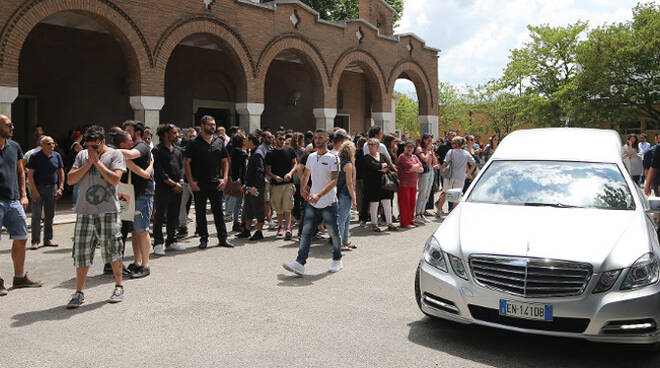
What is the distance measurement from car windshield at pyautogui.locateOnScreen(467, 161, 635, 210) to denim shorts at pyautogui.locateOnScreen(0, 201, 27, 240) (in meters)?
5.03

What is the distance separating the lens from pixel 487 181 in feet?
18.5

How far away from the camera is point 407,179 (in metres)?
10.9

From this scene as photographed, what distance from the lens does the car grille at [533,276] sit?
4016 millimetres

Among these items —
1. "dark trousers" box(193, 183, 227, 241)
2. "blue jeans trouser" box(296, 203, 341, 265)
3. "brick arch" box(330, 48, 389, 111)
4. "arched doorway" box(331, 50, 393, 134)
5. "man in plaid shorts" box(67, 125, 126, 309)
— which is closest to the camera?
"man in plaid shorts" box(67, 125, 126, 309)

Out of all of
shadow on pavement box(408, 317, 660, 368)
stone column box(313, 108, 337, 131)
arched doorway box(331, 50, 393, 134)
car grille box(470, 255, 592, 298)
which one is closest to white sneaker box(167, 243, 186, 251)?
shadow on pavement box(408, 317, 660, 368)

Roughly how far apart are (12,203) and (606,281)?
6.11m

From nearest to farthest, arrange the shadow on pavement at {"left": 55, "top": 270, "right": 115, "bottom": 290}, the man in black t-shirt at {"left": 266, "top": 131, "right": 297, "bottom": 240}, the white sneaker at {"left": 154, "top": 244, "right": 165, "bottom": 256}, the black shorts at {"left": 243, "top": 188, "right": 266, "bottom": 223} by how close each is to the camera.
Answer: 1. the shadow on pavement at {"left": 55, "top": 270, "right": 115, "bottom": 290}
2. the white sneaker at {"left": 154, "top": 244, "right": 165, "bottom": 256}
3. the black shorts at {"left": 243, "top": 188, "right": 266, "bottom": 223}
4. the man in black t-shirt at {"left": 266, "top": 131, "right": 297, "bottom": 240}

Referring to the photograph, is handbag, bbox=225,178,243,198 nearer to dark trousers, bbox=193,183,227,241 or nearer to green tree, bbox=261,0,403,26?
dark trousers, bbox=193,183,227,241

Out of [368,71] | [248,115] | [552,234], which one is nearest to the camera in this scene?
[552,234]

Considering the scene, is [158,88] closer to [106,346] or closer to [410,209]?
[410,209]

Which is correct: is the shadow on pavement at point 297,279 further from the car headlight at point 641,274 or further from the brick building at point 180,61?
the brick building at point 180,61

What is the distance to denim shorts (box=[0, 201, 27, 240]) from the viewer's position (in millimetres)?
6189

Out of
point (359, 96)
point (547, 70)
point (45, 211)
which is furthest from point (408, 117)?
point (45, 211)

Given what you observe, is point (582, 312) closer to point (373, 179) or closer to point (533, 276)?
point (533, 276)
